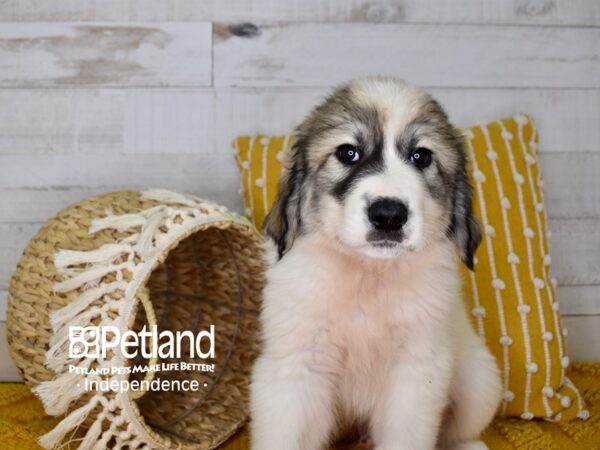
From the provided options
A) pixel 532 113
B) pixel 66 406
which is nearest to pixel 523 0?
pixel 532 113

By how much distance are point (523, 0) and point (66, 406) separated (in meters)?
2.33

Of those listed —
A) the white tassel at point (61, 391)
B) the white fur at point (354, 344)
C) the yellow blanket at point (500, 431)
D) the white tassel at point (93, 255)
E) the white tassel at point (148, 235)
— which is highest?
the white tassel at point (148, 235)

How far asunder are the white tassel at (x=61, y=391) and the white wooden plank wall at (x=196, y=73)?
1.02 meters

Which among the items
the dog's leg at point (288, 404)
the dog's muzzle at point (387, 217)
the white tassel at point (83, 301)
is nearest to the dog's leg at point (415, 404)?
the dog's leg at point (288, 404)

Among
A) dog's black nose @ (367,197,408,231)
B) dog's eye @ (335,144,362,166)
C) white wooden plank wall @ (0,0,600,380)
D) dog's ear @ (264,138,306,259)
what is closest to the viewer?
dog's black nose @ (367,197,408,231)

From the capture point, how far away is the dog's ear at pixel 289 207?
1.97 metres

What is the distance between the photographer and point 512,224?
2.52 m

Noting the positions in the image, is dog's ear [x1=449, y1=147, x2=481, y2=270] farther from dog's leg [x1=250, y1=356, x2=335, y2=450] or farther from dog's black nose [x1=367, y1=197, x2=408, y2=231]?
dog's leg [x1=250, y1=356, x2=335, y2=450]

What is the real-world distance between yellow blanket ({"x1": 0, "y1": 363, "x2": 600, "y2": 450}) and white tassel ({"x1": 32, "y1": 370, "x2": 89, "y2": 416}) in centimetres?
23

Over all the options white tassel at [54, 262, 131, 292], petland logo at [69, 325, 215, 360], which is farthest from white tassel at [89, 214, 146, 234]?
petland logo at [69, 325, 215, 360]

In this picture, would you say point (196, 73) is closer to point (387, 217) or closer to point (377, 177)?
point (377, 177)

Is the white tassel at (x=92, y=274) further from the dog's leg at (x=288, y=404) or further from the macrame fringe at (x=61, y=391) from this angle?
the dog's leg at (x=288, y=404)

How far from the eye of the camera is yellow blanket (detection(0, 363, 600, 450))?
2.27 metres

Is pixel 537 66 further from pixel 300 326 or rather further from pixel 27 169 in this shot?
pixel 27 169
